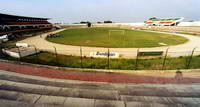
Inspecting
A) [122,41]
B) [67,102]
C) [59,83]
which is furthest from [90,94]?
[122,41]

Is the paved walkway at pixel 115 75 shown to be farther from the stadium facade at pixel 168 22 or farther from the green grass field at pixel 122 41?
the stadium facade at pixel 168 22

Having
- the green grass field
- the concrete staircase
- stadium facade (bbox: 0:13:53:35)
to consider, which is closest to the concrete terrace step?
the concrete staircase

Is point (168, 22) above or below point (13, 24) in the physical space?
above

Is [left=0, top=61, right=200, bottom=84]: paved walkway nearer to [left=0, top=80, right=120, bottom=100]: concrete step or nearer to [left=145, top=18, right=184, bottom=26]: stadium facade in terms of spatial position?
[left=0, top=80, right=120, bottom=100]: concrete step

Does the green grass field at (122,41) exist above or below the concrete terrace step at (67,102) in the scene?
above

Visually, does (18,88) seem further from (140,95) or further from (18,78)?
(140,95)

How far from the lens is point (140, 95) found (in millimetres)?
7441

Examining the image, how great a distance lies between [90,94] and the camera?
24.8 feet

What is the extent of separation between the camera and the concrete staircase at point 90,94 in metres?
6.61

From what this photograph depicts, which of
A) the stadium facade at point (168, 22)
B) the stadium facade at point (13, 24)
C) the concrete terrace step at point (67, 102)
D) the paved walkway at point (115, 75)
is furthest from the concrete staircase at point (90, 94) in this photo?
the stadium facade at point (168, 22)

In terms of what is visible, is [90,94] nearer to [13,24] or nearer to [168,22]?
[13,24]

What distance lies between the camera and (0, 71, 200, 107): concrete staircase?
661 centimetres

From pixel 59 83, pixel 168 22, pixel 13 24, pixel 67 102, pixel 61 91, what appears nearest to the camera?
pixel 67 102

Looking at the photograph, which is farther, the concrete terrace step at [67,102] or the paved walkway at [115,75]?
the paved walkway at [115,75]
